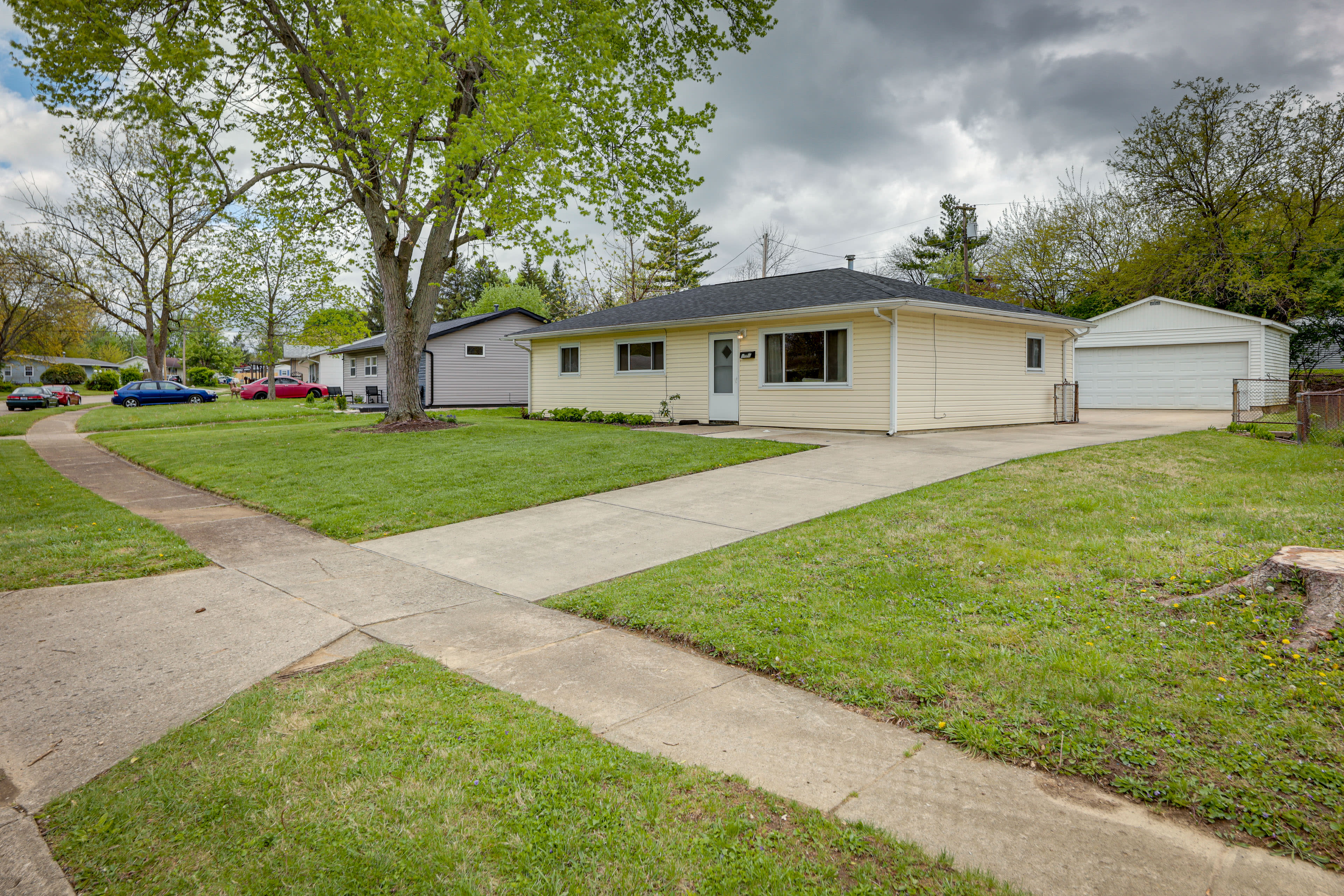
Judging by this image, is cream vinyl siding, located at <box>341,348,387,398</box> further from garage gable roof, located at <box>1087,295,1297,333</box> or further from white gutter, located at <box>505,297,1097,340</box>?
garage gable roof, located at <box>1087,295,1297,333</box>

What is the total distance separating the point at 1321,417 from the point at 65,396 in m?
46.0

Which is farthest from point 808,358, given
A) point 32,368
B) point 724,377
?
point 32,368

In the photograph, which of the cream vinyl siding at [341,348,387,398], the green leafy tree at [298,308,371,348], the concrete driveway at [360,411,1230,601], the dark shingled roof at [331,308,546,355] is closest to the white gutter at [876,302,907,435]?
the concrete driveway at [360,411,1230,601]

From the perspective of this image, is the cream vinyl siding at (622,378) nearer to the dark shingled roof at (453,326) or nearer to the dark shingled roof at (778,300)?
the dark shingled roof at (778,300)

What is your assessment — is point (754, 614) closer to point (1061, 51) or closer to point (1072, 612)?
point (1072, 612)

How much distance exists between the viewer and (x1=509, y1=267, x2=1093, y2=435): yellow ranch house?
1383cm

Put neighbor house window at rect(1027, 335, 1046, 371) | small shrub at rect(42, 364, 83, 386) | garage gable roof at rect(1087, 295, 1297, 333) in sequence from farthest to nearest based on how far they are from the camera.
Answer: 1. small shrub at rect(42, 364, 83, 386)
2. garage gable roof at rect(1087, 295, 1297, 333)
3. neighbor house window at rect(1027, 335, 1046, 371)

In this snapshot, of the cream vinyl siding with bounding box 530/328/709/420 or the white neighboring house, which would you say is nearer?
the cream vinyl siding with bounding box 530/328/709/420

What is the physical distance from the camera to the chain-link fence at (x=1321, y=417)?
1077 cm

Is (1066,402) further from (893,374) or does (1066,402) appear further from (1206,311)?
(1206,311)

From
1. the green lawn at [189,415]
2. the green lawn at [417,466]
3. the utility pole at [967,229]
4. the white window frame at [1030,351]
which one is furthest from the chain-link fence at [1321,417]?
the green lawn at [189,415]

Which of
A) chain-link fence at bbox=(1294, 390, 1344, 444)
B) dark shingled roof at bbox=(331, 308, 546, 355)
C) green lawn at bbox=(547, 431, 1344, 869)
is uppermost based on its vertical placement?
dark shingled roof at bbox=(331, 308, 546, 355)

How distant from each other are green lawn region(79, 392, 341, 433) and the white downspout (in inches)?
559

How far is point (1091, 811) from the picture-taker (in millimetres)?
2260
